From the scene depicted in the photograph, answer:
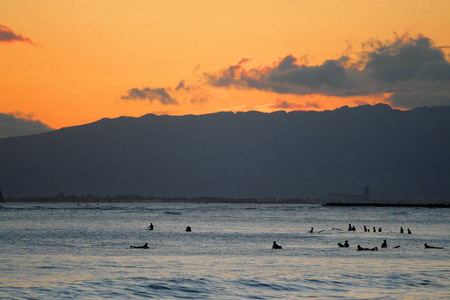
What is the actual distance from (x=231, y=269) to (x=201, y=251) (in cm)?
1509

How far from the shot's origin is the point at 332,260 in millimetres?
50062

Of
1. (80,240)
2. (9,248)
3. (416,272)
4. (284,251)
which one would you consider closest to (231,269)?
(416,272)

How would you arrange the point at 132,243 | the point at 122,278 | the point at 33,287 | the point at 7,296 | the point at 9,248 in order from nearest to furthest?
the point at 7,296 < the point at 33,287 < the point at 122,278 < the point at 9,248 < the point at 132,243

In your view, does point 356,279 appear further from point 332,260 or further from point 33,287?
point 33,287

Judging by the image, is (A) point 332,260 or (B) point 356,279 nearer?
(B) point 356,279

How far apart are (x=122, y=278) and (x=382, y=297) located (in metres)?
15.6

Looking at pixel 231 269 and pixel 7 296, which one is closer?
pixel 7 296

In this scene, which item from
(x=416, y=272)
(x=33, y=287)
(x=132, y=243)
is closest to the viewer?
(x=33, y=287)

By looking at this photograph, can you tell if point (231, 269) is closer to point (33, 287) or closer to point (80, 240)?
point (33, 287)

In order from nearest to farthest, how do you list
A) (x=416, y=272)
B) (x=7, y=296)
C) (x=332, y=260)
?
(x=7, y=296), (x=416, y=272), (x=332, y=260)

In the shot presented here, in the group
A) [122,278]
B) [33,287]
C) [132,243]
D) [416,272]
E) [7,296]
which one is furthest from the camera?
[132,243]

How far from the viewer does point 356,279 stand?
38.2 metres

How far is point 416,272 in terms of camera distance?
41.7 meters

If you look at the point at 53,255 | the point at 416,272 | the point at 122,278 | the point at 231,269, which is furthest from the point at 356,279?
the point at 53,255
